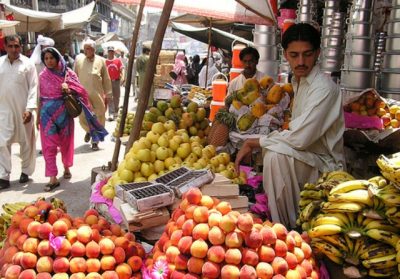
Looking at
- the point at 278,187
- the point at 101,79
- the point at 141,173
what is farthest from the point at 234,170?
the point at 101,79

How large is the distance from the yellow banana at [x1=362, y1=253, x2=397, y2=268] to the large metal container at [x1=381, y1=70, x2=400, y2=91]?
416cm

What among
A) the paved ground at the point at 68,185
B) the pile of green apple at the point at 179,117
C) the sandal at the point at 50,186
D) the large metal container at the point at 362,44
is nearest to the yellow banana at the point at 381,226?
the pile of green apple at the point at 179,117

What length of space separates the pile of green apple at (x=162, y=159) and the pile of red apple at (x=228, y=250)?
124cm

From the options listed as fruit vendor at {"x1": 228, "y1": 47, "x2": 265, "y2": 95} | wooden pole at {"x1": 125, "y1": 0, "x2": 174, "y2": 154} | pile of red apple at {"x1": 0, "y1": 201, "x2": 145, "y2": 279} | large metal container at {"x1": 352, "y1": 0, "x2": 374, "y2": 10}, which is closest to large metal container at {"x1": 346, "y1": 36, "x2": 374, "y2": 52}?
large metal container at {"x1": 352, "y1": 0, "x2": 374, "y2": 10}

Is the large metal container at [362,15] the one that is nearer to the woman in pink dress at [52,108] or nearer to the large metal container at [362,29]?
the large metal container at [362,29]

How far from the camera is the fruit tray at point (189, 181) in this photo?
103 inches

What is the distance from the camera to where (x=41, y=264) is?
1924 mm

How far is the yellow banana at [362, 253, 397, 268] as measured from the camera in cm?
187

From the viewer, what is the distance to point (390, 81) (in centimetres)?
553

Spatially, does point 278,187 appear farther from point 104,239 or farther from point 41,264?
point 41,264

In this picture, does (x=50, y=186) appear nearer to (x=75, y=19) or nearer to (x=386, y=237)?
→ (x=386, y=237)

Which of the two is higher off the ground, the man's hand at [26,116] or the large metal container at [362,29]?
the large metal container at [362,29]

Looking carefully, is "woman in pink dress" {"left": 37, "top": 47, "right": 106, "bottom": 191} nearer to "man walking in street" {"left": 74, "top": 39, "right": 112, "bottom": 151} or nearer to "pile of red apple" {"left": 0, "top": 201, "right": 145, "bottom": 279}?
"man walking in street" {"left": 74, "top": 39, "right": 112, "bottom": 151}

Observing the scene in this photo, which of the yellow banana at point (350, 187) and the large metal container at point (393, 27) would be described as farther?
the large metal container at point (393, 27)
